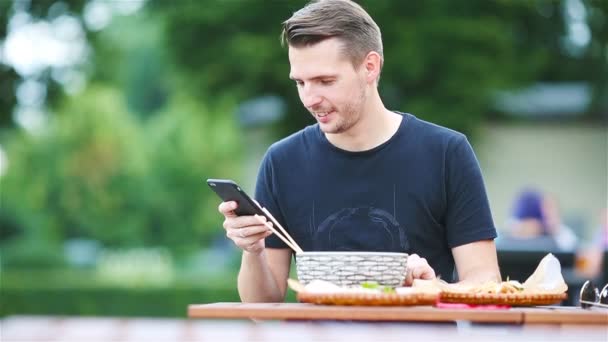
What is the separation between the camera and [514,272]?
7863 mm

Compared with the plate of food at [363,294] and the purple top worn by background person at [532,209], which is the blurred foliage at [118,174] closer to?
the purple top worn by background person at [532,209]

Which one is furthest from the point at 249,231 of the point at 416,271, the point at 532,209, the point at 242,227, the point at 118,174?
the point at 118,174

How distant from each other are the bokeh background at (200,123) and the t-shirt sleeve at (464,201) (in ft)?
35.9

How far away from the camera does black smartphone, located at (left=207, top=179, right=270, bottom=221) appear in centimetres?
282

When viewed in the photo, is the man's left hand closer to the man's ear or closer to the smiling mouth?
the smiling mouth

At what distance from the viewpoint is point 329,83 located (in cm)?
328

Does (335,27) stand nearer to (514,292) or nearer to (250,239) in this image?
(250,239)

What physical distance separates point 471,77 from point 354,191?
619 inches

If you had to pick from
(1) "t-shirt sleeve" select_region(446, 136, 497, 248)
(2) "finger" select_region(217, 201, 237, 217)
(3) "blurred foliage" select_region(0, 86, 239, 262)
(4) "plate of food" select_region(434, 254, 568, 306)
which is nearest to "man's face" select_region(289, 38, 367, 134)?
(1) "t-shirt sleeve" select_region(446, 136, 497, 248)

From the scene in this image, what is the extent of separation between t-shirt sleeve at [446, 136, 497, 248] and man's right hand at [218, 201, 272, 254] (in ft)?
2.12

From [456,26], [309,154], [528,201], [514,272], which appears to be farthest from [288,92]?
[309,154]

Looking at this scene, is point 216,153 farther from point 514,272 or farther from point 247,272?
point 247,272

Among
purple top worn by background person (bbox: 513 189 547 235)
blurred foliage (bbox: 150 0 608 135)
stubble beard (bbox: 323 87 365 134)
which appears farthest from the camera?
blurred foliage (bbox: 150 0 608 135)

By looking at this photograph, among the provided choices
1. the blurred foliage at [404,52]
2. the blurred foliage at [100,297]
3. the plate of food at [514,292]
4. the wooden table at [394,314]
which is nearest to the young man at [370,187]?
the plate of food at [514,292]
